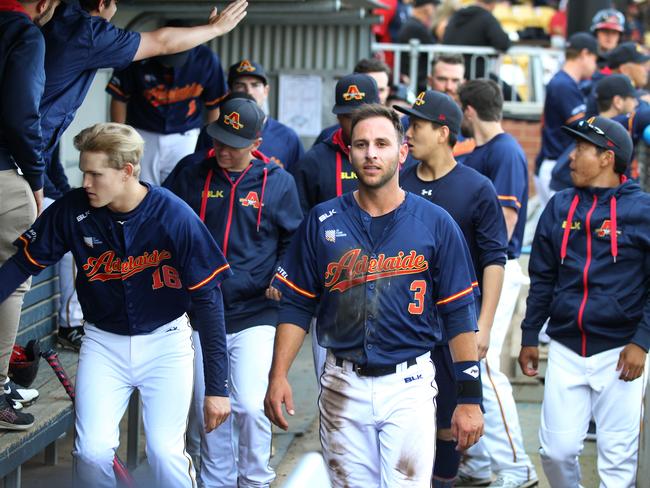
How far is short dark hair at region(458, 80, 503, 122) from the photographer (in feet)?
23.2

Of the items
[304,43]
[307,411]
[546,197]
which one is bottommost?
[307,411]

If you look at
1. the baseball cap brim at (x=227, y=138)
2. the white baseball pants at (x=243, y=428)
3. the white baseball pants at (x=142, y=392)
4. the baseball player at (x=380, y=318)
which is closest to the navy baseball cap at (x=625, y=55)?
the baseball cap brim at (x=227, y=138)

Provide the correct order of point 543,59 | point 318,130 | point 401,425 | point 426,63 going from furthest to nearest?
1. point 543,59
2. point 426,63
3. point 318,130
4. point 401,425

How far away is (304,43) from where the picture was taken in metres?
10.8

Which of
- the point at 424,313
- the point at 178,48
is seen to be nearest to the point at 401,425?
the point at 424,313

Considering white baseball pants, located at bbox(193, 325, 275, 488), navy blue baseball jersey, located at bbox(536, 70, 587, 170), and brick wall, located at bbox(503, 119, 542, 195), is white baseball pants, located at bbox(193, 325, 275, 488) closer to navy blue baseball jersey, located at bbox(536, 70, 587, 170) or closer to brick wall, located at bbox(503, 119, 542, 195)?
navy blue baseball jersey, located at bbox(536, 70, 587, 170)

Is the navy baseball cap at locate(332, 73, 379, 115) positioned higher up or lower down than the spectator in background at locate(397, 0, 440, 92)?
higher up

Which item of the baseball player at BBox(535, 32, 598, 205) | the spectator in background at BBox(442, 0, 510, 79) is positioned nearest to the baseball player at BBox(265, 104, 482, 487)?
the baseball player at BBox(535, 32, 598, 205)

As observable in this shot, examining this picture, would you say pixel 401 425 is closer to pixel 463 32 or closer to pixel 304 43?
pixel 304 43

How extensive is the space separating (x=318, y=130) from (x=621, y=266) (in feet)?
17.1

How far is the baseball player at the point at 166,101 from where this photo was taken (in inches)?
311

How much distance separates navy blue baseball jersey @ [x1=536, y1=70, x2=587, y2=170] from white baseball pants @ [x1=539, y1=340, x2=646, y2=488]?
516 cm

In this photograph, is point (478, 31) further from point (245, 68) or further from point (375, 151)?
point (375, 151)

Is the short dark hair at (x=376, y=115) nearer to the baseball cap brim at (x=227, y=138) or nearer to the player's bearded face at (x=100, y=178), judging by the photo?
the player's bearded face at (x=100, y=178)
